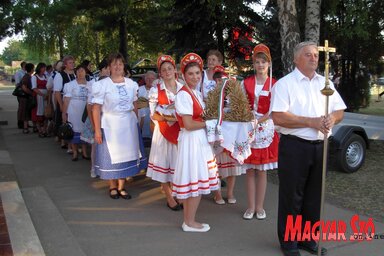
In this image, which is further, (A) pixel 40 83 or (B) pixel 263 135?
(A) pixel 40 83

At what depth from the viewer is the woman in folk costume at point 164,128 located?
5027 millimetres

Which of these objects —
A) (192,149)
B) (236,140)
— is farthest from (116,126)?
(236,140)

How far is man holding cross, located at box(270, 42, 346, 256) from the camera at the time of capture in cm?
359

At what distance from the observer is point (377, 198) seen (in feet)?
18.2

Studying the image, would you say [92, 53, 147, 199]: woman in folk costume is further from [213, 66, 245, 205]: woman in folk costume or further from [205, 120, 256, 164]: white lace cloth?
[205, 120, 256, 164]: white lace cloth

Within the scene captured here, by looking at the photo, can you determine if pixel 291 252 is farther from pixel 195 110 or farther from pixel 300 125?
pixel 195 110

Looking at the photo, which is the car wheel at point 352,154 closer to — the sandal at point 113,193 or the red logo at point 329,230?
the red logo at point 329,230

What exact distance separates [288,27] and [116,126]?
3.42 meters

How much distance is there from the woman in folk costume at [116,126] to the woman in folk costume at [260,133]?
1671 mm

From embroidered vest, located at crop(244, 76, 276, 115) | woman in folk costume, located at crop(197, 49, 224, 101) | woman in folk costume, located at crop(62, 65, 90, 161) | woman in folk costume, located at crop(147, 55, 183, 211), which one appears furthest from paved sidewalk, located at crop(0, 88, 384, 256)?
woman in folk costume, located at crop(197, 49, 224, 101)

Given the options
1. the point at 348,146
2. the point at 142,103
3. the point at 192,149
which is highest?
the point at 142,103

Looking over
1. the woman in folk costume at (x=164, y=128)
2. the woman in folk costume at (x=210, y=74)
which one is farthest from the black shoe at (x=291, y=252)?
the woman in folk costume at (x=210, y=74)

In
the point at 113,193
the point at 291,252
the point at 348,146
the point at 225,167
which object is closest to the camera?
the point at 291,252

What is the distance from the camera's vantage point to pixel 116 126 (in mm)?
5559
